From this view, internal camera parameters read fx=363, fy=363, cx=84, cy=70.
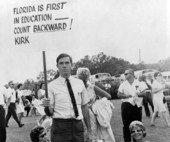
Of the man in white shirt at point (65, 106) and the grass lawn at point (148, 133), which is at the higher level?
the man in white shirt at point (65, 106)

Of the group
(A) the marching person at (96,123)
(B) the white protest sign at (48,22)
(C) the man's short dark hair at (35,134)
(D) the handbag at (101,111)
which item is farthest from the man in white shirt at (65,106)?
(D) the handbag at (101,111)

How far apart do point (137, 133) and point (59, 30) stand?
159 cm

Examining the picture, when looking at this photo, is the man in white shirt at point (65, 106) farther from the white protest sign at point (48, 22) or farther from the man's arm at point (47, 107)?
the white protest sign at point (48, 22)

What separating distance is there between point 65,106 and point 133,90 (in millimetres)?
3167

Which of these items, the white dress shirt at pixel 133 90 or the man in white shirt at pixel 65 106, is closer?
the man in white shirt at pixel 65 106

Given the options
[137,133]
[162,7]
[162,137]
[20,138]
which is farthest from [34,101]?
[137,133]

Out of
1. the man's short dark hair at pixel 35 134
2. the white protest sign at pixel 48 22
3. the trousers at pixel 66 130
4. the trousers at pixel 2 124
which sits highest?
the white protest sign at pixel 48 22

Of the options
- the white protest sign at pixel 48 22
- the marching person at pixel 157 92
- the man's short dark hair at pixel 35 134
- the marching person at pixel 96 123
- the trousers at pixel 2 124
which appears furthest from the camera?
the marching person at pixel 157 92

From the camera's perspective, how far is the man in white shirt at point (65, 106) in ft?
12.2

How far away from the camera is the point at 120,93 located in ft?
21.9

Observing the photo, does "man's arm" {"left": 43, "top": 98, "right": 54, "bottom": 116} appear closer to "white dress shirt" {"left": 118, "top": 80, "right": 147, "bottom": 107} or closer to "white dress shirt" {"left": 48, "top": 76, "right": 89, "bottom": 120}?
"white dress shirt" {"left": 48, "top": 76, "right": 89, "bottom": 120}

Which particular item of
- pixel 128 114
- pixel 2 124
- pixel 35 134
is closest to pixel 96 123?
pixel 128 114

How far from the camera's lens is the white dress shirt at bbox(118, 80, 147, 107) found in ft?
21.3

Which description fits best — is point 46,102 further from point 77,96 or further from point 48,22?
point 48,22
